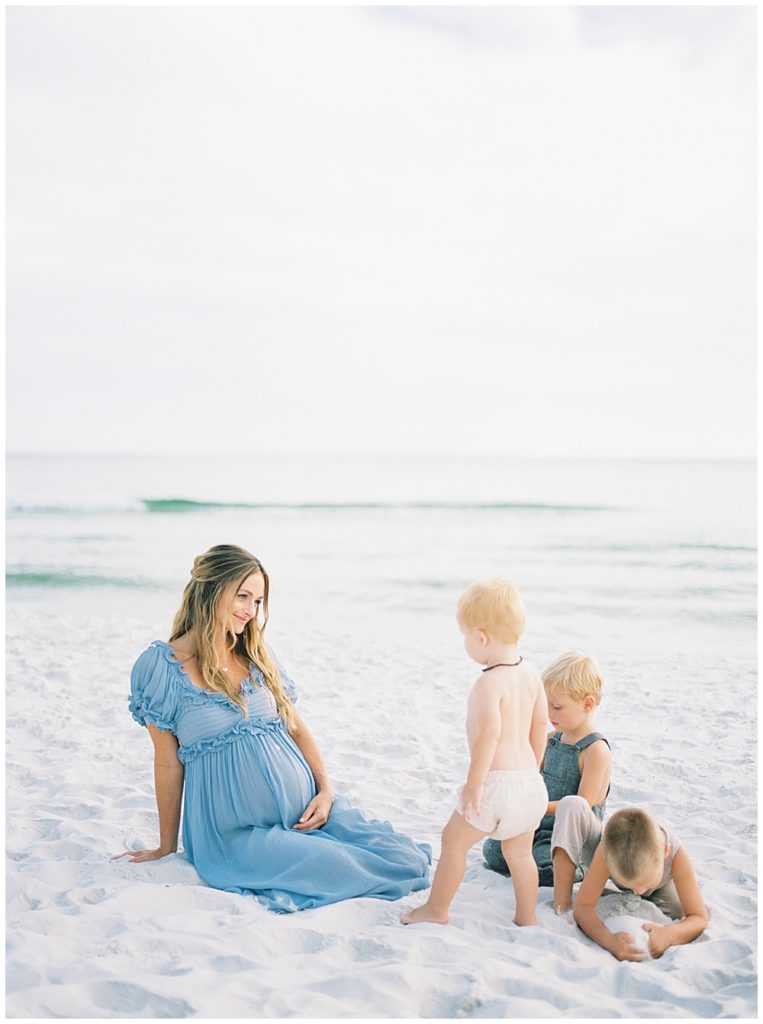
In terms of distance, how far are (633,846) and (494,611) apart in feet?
2.75

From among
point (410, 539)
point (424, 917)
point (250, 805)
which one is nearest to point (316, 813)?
point (250, 805)

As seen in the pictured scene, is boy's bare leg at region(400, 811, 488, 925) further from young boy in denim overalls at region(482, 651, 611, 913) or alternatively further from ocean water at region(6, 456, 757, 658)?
ocean water at region(6, 456, 757, 658)

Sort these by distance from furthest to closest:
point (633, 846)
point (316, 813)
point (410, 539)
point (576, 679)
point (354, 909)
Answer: point (410, 539) → point (316, 813) → point (576, 679) → point (354, 909) → point (633, 846)

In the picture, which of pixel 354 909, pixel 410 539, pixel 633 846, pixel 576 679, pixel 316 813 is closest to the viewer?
pixel 633 846

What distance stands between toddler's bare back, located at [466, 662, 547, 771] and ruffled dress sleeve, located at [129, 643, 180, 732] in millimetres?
1169

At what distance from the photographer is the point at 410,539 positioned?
73.8ft

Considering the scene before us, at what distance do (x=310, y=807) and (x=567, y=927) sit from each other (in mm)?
1021

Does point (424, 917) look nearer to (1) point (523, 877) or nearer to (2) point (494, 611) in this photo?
(1) point (523, 877)

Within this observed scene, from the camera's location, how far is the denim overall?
136 inches

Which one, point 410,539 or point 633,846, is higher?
point 410,539

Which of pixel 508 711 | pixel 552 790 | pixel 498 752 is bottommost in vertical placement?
pixel 552 790

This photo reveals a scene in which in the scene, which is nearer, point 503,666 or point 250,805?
point 503,666

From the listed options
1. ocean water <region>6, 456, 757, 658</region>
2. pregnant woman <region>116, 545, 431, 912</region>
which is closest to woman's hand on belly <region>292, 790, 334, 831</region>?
pregnant woman <region>116, 545, 431, 912</region>

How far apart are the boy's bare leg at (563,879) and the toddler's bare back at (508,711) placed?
0.39 metres
